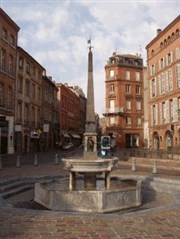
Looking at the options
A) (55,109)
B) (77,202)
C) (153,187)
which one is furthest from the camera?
(55,109)

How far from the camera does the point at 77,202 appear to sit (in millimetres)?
9688

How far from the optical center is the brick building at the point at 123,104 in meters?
62.9

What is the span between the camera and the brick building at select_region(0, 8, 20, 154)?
3550 centimetres

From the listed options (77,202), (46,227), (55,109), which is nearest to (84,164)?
(77,202)

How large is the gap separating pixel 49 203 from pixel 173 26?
34990mm

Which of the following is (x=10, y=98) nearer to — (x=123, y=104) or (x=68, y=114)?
(x=123, y=104)

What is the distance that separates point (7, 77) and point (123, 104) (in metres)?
30.5

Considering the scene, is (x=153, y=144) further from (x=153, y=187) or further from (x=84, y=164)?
(x=84, y=164)

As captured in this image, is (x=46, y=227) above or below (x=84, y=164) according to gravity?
below

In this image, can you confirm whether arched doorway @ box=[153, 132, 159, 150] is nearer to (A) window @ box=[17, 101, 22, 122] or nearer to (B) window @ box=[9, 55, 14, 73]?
(A) window @ box=[17, 101, 22, 122]

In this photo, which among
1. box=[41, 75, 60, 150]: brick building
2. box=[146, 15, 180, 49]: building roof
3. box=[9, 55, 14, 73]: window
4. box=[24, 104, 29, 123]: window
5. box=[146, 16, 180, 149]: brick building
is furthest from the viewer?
box=[41, 75, 60, 150]: brick building

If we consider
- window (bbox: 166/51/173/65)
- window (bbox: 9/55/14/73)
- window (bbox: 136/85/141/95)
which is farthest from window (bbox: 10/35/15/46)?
window (bbox: 136/85/141/95)

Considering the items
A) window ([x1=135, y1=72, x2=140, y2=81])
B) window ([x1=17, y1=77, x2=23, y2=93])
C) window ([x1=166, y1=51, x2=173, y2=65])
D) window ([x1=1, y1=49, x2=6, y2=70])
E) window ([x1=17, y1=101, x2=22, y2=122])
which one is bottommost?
window ([x1=17, y1=101, x2=22, y2=122])

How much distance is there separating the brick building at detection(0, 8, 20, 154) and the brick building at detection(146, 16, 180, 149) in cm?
1729
